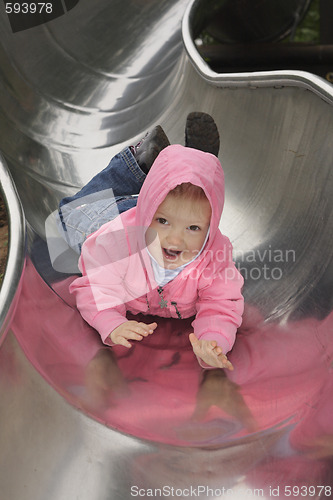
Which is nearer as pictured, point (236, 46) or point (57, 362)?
point (57, 362)

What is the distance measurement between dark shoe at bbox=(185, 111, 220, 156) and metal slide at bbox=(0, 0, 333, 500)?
0.19 meters

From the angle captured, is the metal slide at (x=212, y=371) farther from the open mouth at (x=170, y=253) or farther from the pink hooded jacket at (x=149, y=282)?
the open mouth at (x=170, y=253)

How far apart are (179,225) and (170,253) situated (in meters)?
0.09

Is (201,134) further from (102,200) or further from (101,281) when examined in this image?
(101,281)

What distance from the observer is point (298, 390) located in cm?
138

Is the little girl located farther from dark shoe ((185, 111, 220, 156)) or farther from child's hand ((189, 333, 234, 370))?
dark shoe ((185, 111, 220, 156))

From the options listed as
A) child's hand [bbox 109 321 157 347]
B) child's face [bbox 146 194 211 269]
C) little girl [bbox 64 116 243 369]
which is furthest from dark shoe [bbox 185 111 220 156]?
child's hand [bbox 109 321 157 347]

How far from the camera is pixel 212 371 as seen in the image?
4.70 ft

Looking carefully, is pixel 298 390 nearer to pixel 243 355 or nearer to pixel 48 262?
pixel 243 355

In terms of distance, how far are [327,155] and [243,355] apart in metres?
0.68

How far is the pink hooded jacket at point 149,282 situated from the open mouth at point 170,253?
0.19ft

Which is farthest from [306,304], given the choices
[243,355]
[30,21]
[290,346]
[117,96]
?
[30,21]

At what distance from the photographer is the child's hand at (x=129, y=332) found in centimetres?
136

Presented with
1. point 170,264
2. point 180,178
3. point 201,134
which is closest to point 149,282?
point 170,264
